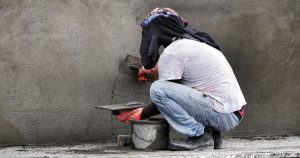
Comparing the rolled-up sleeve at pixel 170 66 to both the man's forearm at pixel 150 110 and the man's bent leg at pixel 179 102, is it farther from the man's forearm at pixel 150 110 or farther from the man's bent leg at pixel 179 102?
the man's forearm at pixel 150 110

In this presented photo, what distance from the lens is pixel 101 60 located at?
243 inches

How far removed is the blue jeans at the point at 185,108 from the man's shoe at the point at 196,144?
0.22 ft

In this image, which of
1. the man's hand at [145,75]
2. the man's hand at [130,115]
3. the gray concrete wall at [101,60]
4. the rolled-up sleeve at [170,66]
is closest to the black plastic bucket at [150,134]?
the man's hand at [130,115]

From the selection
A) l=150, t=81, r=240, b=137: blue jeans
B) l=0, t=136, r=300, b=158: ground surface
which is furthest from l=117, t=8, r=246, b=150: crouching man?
l=0, t=136, r=300, b=158: ground surface

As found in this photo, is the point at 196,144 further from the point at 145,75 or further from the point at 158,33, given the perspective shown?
the point at 145,75

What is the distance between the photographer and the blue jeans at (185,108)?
17.5 ft

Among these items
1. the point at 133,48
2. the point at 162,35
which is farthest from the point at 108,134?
the point at 162,35

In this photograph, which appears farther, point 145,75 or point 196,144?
point 145,75

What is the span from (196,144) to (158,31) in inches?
35.8

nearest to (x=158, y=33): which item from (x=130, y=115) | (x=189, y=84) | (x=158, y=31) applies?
(x=158, y=31)

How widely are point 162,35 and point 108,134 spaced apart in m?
1.21

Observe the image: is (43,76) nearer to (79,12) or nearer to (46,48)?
(46,48)

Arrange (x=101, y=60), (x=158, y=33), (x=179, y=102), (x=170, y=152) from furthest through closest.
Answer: (x=101, y=60) < (x=158, y=33) < (x=179, y=102) < (x=170, y=152)

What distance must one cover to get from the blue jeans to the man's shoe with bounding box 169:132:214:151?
0.22 ft
